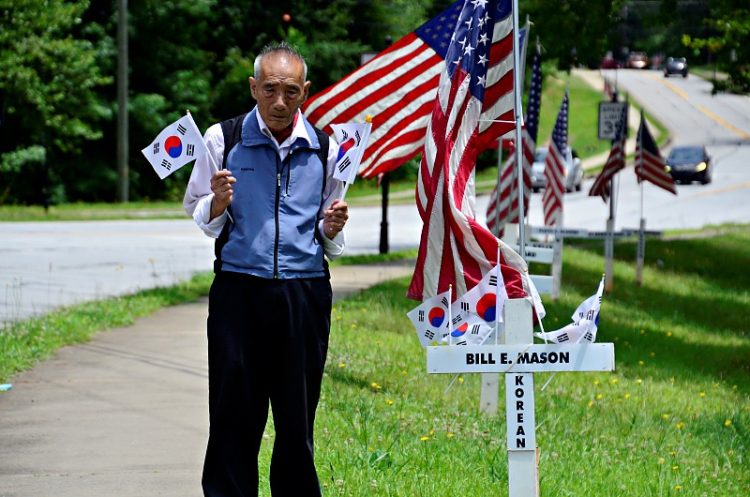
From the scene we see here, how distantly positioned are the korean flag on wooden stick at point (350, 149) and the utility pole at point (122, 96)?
34.3 meters

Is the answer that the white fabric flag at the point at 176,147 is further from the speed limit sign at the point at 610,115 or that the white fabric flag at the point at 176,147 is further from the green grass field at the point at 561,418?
the speed limit sign at the point at 610,115

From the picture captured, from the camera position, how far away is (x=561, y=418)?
9469mm

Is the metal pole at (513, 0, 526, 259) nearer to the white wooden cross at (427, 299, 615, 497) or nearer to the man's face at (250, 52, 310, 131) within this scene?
the white wooden cross at (427, 299, 615, 497)

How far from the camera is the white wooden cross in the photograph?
5949 millimetres

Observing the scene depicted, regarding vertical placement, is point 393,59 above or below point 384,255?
above

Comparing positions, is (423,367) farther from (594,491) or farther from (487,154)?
(487,154)

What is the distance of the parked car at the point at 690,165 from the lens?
52625mm

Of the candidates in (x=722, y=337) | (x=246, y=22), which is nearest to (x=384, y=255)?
(x=722, y=337)

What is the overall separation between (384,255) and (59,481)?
16252 mm

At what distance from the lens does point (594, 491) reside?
7117 mm

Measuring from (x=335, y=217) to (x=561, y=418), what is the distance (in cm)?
412

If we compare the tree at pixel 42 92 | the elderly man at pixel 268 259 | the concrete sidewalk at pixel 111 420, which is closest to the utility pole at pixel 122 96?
the tree at pixel 42 92

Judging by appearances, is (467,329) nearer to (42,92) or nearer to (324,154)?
(324,154)

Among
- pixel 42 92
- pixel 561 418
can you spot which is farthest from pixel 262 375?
pixel 42 92
